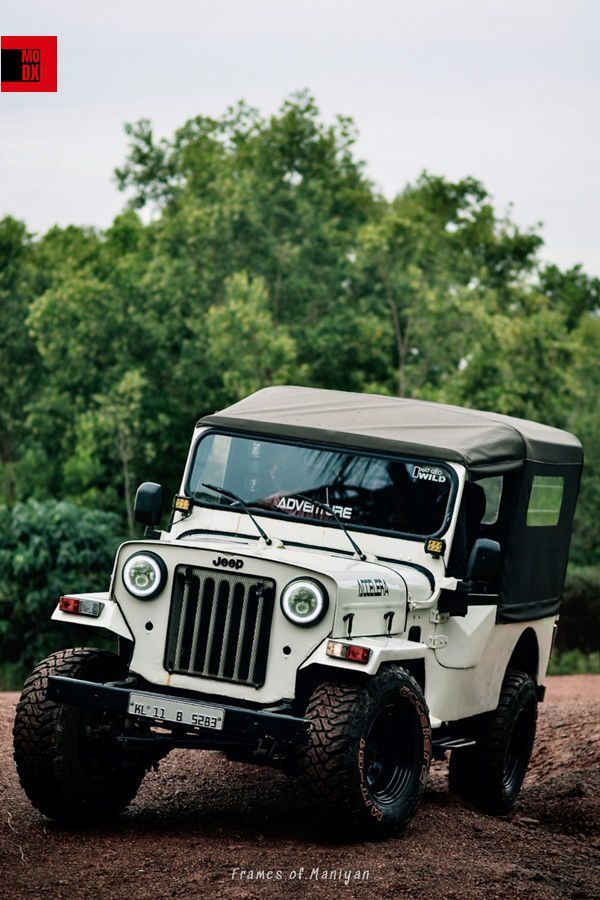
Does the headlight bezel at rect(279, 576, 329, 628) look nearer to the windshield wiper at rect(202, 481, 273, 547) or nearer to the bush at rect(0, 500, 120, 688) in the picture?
the windshield wiper at rect(202, 481, 273, 547)

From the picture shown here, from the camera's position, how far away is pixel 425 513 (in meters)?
8.57

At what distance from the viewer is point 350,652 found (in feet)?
23.6

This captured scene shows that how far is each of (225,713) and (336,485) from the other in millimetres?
2063

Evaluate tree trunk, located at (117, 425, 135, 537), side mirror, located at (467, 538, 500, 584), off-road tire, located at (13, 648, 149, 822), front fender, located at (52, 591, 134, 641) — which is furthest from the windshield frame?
tree trunk, located at (117, 425, 135, 537)

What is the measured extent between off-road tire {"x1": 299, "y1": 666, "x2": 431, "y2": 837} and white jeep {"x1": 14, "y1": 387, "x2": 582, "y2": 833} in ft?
0.04

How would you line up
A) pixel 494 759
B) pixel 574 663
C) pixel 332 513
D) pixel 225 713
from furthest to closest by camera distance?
pixel 574 663 → pixel 494 759 → pixel 332 513 → pixel 225 713

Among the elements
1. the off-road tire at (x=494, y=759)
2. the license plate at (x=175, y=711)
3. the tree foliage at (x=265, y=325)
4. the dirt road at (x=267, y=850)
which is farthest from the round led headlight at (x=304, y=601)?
the tree foliage at (x=265, y=325)

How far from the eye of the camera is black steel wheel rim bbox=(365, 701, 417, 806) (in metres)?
7.57

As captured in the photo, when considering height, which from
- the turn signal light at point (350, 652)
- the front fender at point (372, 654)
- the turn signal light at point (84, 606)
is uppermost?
the turn signal light at point (84, 606)

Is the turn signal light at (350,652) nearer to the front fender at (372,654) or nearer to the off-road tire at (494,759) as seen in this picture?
the front fender at (372,654)

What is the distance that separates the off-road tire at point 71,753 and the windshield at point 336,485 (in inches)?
60.7

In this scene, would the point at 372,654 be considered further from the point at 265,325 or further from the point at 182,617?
the point at 265,325

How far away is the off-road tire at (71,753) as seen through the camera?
7.52m

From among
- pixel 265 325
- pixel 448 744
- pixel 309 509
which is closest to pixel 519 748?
pixel 448 744
